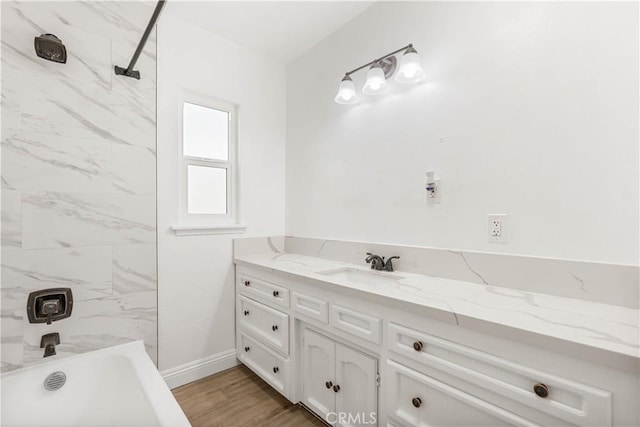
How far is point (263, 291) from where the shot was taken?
196 cm

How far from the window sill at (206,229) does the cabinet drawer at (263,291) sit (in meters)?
0.36

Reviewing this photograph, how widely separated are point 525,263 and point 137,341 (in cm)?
217

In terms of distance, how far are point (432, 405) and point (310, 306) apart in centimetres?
73

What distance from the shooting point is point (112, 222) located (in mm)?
1754

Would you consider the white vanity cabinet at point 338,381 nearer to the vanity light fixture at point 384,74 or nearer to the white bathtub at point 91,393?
the white bathtub at point 91,393

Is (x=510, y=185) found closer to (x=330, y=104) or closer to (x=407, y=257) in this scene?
(x=407, y=257)

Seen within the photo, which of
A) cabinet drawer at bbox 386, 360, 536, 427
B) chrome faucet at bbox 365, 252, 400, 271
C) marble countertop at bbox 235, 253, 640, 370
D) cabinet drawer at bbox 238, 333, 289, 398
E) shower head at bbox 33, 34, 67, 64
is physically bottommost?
cabinet drawer at bbox 238, 333, 289, 398

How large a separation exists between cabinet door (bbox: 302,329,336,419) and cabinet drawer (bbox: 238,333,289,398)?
0.14 m

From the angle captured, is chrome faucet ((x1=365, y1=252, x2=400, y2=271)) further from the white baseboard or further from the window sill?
the white baseboard

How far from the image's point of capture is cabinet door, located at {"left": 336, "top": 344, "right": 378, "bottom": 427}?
1324 mm

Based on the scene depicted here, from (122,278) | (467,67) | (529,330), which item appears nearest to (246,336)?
(122,278)

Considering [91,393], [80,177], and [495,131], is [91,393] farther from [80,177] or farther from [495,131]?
[495,131]

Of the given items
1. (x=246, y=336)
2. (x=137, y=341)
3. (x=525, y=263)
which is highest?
(x=525, y=263)

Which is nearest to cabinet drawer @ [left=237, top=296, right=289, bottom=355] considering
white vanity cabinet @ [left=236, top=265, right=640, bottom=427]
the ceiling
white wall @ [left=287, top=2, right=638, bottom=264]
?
white vanity cabinet @ [left=236, top=265, right=640, bottom=427]
